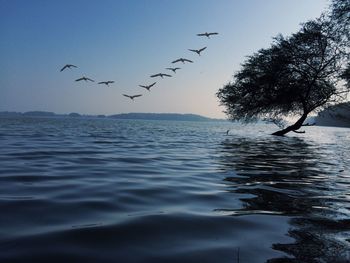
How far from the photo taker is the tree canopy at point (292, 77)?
37.5m

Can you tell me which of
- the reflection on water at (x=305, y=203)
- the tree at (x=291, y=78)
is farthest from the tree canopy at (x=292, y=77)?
the reflection on water at (x=305, y=203)

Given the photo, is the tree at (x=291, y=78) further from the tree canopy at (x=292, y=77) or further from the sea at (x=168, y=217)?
the sea at (x=168, y=217)

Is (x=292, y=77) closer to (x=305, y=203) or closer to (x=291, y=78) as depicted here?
(x=291, y=78)

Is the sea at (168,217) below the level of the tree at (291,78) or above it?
below

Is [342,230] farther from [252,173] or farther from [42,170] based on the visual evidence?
[42,170]

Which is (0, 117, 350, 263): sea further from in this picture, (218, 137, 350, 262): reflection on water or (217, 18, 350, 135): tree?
(217, 18, 350, 135): tree

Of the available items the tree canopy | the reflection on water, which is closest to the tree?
the tree canopy

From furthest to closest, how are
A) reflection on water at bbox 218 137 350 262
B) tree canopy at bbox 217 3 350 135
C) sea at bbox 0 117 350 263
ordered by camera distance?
tree canopy at bbox 217 3 350 135 < reflection on water at bbox 218 137 350 262 < sea at bbox 0 117 350 263

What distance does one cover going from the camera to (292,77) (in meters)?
40.6

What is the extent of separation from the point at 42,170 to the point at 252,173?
7.59m

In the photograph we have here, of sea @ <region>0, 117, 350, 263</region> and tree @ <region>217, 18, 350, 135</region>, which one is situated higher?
tree @ <region>217, 18, 350, 135</region>

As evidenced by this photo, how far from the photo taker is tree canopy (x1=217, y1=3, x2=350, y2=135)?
1475 inches

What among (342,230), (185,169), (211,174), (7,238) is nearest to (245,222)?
(342,230)

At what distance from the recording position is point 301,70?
131 ft
